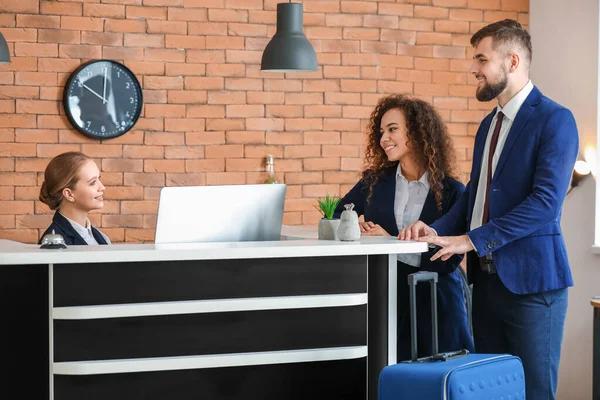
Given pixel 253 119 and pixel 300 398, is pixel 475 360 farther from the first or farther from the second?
pixel 253 119

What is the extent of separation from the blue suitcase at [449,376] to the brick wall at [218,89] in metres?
2.87

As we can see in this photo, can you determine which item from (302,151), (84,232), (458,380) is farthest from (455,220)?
(302,151)

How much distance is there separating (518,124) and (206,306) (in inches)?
49.0

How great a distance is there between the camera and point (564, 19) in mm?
5793

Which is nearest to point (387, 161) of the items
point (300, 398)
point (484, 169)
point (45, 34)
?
point (484, 169)

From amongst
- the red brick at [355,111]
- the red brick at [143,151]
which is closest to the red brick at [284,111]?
the red brick at [355,111]

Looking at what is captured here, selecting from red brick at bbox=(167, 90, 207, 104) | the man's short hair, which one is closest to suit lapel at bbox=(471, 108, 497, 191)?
the man's short hair

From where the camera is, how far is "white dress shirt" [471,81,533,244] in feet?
10.9

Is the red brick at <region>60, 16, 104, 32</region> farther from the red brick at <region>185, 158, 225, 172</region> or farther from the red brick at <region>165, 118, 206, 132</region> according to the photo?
the red brick at <region>185, 158, 225, 172</region>

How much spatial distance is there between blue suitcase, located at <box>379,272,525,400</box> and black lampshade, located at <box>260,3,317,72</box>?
1898mm

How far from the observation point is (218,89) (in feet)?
18.6

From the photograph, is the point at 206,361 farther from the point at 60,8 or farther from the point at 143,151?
the point at 60,8

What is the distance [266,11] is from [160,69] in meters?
0.75

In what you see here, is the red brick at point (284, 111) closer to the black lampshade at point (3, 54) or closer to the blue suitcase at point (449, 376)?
the black lampshade at point (3, 54)
